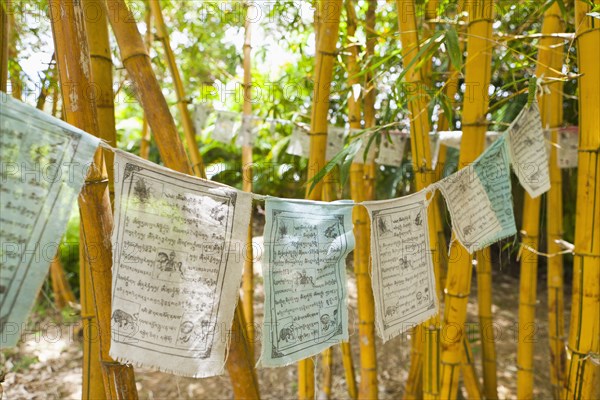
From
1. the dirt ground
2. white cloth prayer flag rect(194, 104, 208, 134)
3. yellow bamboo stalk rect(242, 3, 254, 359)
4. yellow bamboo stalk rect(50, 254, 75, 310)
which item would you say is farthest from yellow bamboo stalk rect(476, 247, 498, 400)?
yellow bamboo stalk rect(50, 254, 75, 310)

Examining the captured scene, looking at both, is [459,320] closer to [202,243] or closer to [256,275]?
[202,243]

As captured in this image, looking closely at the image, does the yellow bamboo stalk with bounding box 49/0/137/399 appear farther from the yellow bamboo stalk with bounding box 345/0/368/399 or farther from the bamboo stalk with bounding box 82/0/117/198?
the yellow bamboo stalk with bounding box 345/0/368/399

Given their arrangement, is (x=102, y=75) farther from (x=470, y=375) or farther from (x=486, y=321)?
(x=486, y=321)

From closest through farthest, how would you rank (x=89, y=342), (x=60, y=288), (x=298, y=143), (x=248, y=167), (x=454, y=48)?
1. (x=454, y=48)
2. (x=89, y=342)
3. (x=248, y=167)
4. (x=298, y=143)
5. (x=60, y=288)

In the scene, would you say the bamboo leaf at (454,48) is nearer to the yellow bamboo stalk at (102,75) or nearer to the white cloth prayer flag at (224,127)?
the yellow bamboo stalk at (102,75)

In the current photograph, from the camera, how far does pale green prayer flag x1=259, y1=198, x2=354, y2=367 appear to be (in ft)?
2.91

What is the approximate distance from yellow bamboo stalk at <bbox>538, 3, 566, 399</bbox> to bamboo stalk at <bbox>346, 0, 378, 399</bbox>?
610 mm

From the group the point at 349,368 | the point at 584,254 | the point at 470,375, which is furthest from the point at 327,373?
the point at 584,254

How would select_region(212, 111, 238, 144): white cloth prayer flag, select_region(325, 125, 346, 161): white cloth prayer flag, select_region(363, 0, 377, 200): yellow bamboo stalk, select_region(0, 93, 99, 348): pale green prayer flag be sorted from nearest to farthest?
1. select_region(0, 93, 99, 348): pale green prayer flag
2. select_region(363, 0, 377, 200): yellow bamboo stalk
3. select_region(325, 125, 346, 161): white cloth prayer flag
4. select_region(212, 111, 238, 144): white cloth prayer flag

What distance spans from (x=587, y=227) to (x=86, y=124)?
1.19 m

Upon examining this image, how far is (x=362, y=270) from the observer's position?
1.72 metres

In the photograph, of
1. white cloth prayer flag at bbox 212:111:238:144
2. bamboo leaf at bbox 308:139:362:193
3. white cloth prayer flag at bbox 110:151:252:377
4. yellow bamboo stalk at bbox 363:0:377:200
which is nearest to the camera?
white cloth prayer flag at bbox 110:151:252:377

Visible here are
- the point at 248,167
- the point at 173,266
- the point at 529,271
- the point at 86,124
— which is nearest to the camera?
the point at 173,266

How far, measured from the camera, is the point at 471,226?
3.92 feet
